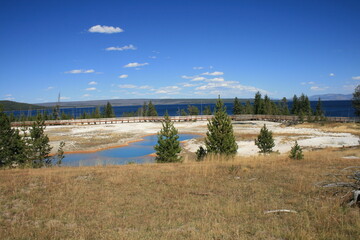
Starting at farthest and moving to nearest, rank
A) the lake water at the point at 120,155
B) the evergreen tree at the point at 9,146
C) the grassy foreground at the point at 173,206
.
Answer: the lake water at the point at 120,155 → the evergreen tree at the point at 9,146 → the grassy foreground at the point at 173,206

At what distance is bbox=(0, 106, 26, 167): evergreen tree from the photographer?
19.4m

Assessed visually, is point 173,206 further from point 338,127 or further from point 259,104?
point 259,104

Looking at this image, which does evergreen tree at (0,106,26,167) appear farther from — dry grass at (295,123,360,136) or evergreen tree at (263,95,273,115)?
evergreen tree at (263,95,273,115)

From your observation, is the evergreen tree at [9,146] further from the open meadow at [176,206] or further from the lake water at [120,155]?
the lake water at [120,155]

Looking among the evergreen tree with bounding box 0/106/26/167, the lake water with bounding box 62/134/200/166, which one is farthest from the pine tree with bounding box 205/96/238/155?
the evergreen tree with bounding box 0/106/26/167

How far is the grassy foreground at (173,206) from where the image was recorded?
5457mm

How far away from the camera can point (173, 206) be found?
7.26 meters

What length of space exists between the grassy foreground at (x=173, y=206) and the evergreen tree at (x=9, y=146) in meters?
9.42

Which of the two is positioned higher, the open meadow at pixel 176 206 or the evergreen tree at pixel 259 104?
the evergreen tree at pixel 259 104

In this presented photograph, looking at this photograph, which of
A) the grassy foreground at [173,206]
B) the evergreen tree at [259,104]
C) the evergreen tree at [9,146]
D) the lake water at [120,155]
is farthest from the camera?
the evergreen tree at [259,104]

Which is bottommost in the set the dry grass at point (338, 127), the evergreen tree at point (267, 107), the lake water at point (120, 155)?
the lake water at point (120, 155)

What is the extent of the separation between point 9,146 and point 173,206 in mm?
17896

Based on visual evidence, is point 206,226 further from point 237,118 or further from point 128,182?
point 237,118

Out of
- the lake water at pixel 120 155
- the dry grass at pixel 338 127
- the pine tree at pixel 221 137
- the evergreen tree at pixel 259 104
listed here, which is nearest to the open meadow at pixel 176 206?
the pine tree at pixel 221 137
